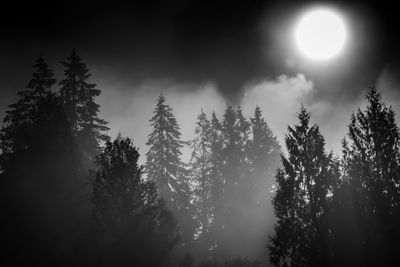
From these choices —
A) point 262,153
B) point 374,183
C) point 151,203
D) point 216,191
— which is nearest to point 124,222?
point 151,203

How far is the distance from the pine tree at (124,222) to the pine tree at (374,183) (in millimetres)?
12364

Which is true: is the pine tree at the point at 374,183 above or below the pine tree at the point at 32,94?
below

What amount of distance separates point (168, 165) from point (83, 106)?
1244cm

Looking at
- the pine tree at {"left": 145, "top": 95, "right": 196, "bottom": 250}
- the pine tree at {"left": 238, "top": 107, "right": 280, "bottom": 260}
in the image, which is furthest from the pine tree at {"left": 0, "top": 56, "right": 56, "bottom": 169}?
the pine tree at {"left": 238, "top": 107, "right": 280, "bottom": 260}

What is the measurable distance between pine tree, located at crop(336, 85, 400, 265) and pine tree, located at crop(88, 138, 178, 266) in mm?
12364

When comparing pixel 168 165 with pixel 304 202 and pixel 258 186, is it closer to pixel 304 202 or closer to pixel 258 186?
Result: pixel 258 186

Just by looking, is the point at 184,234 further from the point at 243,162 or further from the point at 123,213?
the point at 123,213

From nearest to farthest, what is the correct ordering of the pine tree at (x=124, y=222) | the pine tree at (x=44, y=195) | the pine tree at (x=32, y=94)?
the pine tree at (x=124, y=222) < the pine tree at (x=44, y=195) < the pine tree at (x=32, y=94)

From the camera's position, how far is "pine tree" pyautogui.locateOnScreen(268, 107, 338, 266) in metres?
20.9

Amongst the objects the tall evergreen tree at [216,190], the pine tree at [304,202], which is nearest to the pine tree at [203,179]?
the tall evergreen tree at [216,190]

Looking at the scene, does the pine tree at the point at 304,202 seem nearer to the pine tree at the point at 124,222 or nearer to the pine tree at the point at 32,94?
the pine tree at the point at 124,222

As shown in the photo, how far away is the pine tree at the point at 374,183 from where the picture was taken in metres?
19.9

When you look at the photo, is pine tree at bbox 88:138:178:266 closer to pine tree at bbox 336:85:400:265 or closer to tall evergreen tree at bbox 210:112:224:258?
pine tree at bbox 336:85:400:265

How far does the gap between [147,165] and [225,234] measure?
13.8m
